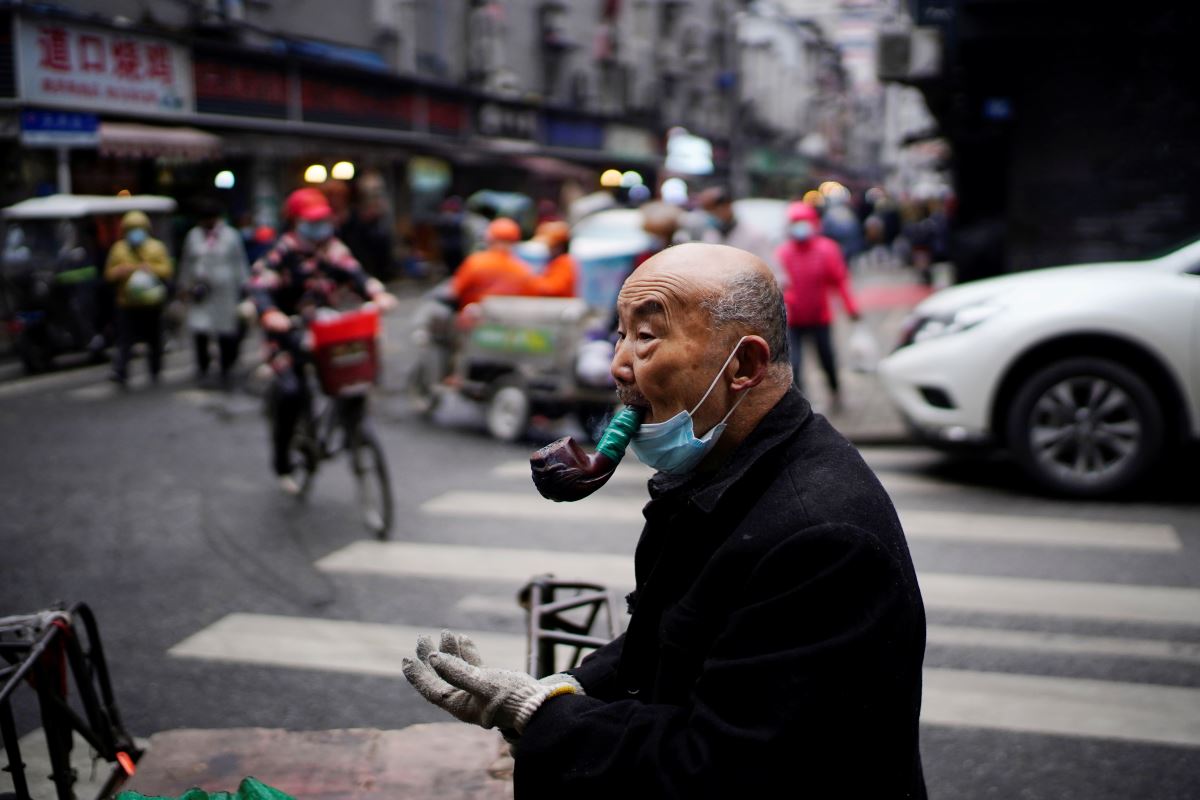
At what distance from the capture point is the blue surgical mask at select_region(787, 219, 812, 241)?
1043 centimetres

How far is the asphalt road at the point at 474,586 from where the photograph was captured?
14.1ft

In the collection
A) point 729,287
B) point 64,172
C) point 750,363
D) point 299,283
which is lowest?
point 299,283

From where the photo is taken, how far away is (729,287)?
1.95 m

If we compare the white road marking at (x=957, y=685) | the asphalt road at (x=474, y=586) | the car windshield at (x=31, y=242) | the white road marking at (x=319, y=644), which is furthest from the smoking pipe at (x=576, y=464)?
the car windshield at (x=31, y=242)

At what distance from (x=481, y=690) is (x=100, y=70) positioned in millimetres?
19481

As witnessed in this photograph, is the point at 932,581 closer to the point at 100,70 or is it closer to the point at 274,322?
the point at 274,322

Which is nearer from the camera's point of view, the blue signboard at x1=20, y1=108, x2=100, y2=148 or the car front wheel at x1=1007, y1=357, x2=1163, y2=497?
the car front wheel at x1=1007, y1=357, x2=1163, y2=497

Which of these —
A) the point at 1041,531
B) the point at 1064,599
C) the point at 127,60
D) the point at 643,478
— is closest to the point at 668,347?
the point at 1064,599

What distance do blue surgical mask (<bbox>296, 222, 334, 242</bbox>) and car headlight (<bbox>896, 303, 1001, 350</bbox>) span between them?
3762 millimetres

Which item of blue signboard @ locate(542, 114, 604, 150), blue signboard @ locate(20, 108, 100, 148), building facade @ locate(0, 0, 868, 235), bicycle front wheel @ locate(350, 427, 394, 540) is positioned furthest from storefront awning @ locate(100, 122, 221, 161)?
blue signboard @ locate(542, 114, 604, 150)

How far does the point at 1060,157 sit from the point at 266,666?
38.7 feet

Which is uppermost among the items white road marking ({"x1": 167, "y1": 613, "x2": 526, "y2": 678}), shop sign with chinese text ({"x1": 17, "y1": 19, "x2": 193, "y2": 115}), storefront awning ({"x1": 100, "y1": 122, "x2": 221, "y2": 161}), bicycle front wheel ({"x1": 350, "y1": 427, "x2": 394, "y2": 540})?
shop sign with chinese text ({"x1": 17, "y1": 19, "x2": 193, "y2": 115})

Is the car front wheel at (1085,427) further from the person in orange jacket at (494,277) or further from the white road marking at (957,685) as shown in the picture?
the person in orange jacket at (494,277)

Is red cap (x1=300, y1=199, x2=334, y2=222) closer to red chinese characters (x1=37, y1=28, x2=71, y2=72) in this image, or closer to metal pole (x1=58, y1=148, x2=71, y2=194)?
metal pole (x1=58, y1=148, x2=71, y2=194)
